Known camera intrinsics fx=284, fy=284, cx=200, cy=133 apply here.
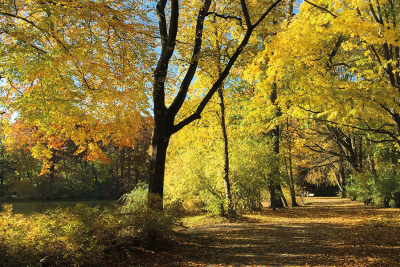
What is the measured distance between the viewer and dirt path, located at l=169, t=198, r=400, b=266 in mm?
4777

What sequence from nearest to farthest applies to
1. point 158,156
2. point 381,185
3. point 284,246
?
point 284,246, point 158,156, point 381,185

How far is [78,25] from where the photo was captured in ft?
21.2

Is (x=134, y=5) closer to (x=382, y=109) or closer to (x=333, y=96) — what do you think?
(x=333, y=96)

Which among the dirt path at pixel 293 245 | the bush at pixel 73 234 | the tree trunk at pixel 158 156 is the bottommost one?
the dirt path at pixel 293 245

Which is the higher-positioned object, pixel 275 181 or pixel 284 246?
pixel 275 181

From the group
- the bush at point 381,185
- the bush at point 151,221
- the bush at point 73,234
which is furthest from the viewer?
the bush at point 381,185

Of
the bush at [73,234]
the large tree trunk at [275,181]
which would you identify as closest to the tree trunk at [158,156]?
the bush at [73,234]

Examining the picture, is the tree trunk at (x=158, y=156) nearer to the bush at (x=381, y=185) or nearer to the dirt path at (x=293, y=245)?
the dirt path at (x=293, y=245)

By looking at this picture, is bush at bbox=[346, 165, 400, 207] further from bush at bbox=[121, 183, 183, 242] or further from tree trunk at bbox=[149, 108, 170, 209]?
bush at bbox=[121, 183, 183, 242]

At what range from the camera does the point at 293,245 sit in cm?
600

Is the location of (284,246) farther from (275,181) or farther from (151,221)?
(275,181)

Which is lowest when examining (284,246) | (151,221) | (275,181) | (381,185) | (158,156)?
(284,246)

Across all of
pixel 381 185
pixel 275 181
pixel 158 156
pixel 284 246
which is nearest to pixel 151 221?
pixel 158 156

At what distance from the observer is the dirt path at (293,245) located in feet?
15.7
